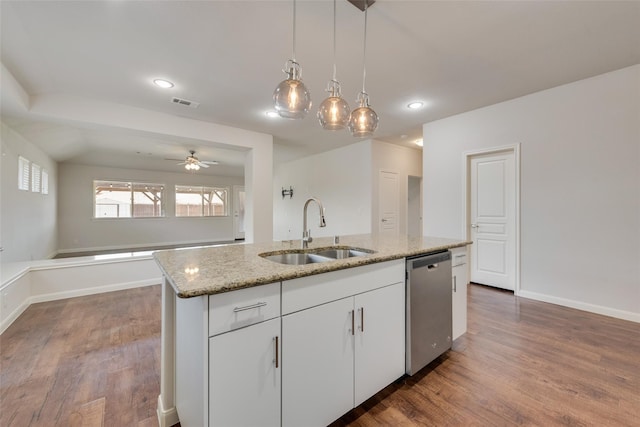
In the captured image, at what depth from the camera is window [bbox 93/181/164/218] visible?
777cm

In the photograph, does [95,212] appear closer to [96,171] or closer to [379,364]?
[96,171]

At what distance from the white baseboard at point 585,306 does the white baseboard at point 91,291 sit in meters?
5.41

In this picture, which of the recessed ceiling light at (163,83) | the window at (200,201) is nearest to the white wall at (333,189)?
the window at (200,201)

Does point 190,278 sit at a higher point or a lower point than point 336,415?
higher

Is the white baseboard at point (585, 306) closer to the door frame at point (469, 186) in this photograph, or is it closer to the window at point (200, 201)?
the door frame at point (469, 186)

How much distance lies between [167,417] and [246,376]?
826 mm

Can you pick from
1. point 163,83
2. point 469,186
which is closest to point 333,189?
point 469,186

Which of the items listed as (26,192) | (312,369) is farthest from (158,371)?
(26,192)

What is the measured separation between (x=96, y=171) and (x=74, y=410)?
8195 mm

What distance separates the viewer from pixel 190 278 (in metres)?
1.10

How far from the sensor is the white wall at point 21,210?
3.63 metres

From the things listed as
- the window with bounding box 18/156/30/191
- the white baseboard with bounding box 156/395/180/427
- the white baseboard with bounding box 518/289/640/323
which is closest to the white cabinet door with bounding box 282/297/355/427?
the white baseboard with bounding box 156/395/180/427

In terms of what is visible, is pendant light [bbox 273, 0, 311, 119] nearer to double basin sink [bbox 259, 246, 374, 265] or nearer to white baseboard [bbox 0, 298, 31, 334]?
double basin sink [bbox 259, 246, 374, 265]

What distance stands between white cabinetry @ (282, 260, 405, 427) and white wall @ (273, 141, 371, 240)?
12.9ft
